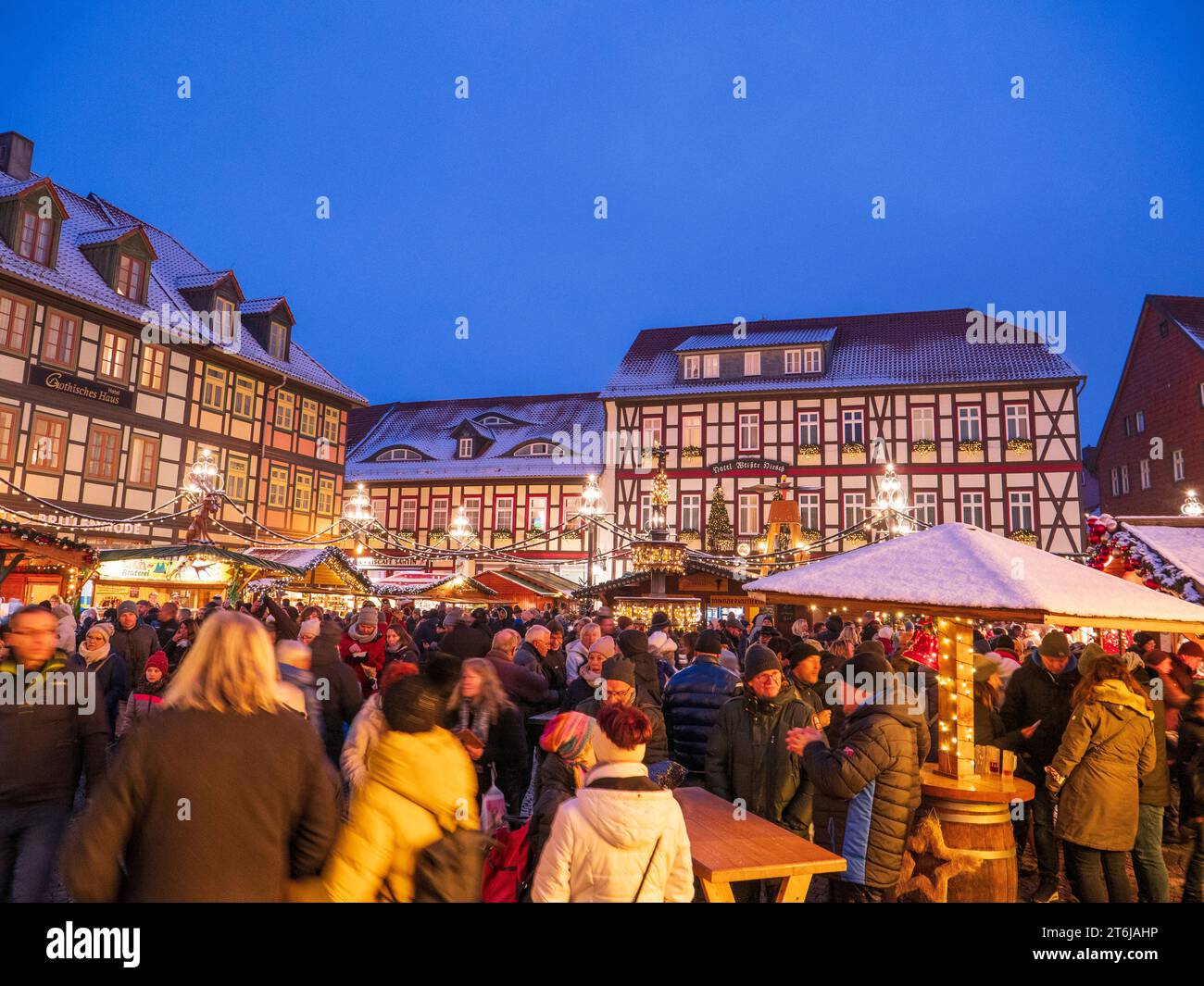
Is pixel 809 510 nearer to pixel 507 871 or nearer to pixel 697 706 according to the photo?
pixel 697 706

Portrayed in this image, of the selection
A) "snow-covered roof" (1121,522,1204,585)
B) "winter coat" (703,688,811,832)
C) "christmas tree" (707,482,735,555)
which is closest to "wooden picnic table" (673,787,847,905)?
"winter coat" (703,688,811,832)

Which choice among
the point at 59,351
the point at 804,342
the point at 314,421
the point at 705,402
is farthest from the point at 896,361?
the point at 59,351

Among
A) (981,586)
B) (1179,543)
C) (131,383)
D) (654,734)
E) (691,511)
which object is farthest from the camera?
(691,511)

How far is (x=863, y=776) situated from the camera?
447cm

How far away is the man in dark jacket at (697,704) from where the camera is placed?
6.47 meters

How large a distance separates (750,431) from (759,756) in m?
31.9

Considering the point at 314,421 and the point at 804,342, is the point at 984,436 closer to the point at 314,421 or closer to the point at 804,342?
the point at 804,342

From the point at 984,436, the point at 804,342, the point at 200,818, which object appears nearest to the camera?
the point at 200,818

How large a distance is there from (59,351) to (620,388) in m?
22.6

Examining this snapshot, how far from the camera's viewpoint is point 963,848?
5.09 metres

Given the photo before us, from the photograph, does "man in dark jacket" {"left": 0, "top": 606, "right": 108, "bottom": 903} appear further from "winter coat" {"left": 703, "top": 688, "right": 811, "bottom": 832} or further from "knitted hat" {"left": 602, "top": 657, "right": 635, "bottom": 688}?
"winter coat" {"left": 703, "top": 688, "right": 811, "bottom": 832}

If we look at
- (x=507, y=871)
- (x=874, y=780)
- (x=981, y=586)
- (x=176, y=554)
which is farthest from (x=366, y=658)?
(x=176, y=554)

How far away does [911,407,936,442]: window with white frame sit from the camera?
34.7 meters

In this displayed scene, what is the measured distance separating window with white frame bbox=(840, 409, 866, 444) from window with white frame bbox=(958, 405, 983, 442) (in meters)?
3.91
